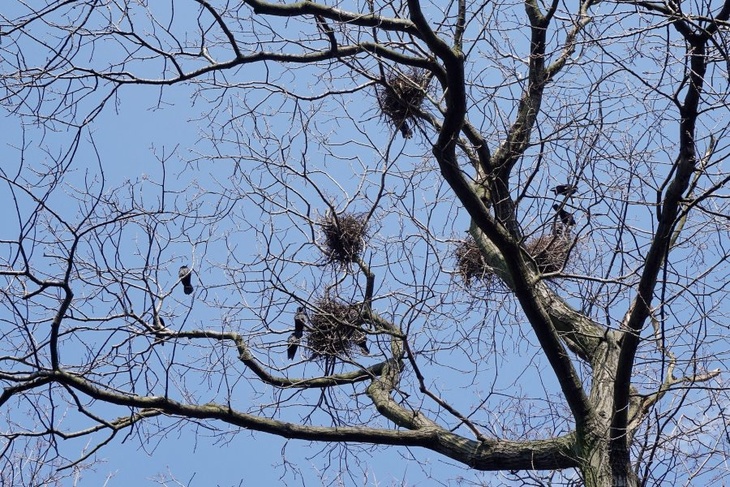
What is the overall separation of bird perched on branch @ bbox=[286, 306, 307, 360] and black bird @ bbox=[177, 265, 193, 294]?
2.50 ft

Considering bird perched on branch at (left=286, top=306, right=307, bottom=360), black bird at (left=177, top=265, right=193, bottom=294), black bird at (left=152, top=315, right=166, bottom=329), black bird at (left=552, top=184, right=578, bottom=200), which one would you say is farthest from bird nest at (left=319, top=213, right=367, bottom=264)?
black bird at (left=552, top=184, right=578, bottom=200)

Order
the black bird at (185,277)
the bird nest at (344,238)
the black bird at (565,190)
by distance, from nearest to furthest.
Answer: the black bird at (565,190)
the black bird at (185,277)
the bird nest at (344,238)

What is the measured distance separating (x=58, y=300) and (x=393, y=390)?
2632 mm

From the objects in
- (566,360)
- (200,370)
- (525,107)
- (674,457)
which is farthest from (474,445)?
(525,107)

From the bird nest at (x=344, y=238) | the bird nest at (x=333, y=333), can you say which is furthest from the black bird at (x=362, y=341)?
the bird nest at (x=344, y=238)

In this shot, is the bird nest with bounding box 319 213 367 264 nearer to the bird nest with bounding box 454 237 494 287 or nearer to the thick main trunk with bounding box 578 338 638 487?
the bird nest with bounding box 454 237 494 287

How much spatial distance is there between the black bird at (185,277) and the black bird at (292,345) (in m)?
0.78

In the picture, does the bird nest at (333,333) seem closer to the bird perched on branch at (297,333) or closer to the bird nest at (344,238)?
the bird perched on branch at (297,333)

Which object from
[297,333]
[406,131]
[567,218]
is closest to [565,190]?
[567,218]

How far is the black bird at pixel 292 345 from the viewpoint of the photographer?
20.6 ft

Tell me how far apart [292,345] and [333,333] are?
0.31m

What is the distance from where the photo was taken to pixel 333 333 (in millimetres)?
6395

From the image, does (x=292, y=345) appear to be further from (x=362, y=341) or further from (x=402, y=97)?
(x=402, y=97)

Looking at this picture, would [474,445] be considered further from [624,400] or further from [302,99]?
[302,99]
